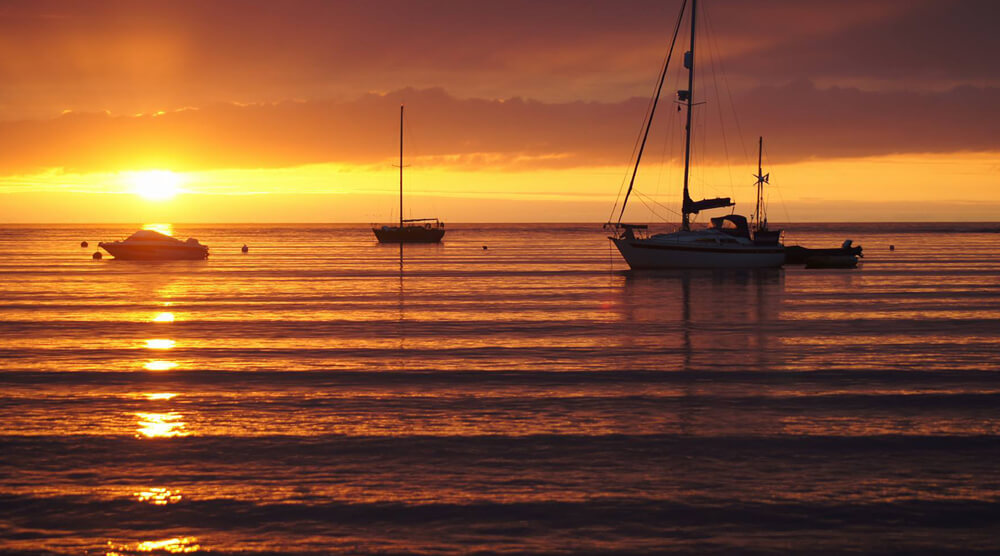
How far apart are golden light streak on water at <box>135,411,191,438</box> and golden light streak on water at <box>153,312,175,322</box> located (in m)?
15.8

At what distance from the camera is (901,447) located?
11.7 m

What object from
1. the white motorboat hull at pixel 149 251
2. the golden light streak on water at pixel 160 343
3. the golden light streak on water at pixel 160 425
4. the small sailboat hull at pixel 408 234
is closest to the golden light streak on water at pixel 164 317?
the golden light streak on water at pixel 160 343

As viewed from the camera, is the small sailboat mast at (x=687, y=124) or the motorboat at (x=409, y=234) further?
the motorboat at (x=409, y=234)

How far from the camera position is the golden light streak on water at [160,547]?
26.0ft

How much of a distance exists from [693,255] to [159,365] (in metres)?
41.1

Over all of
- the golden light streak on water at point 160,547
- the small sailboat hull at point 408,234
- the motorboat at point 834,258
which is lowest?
the golden light streak on water at point 160,547

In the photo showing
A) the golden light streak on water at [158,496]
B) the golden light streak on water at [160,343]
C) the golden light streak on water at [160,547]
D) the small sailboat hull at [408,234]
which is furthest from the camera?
the small sailboat hull at [408,234]

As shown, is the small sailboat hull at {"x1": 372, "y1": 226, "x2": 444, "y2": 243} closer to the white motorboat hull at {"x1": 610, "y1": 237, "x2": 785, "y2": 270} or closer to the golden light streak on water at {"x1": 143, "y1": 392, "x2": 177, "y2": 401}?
the white motorboat hull at {"x1": 610, "y1": 237, "x2": 785, "y2": 270}

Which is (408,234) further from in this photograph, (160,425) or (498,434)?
(498,434)

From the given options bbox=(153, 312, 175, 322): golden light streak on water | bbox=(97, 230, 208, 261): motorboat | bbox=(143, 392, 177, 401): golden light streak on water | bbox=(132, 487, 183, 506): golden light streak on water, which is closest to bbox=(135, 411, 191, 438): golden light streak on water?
bbox=(143, 392, 177, 401): golden light streak on water

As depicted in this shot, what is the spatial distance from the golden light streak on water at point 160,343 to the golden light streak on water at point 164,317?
541 cm

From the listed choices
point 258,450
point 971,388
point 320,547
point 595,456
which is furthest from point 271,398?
point 971,388

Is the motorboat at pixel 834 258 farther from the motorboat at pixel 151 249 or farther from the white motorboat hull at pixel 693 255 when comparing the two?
the motorboat at pixel 151 249

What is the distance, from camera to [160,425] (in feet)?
42.5
